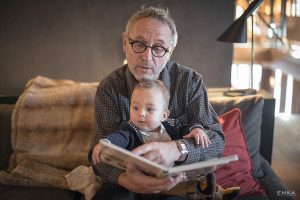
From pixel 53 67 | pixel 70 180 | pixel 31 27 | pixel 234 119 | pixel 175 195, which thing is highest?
pixel 31 27

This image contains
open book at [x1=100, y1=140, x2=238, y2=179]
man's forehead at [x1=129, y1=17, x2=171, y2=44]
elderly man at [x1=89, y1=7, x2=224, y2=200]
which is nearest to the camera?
open book at [x1=100, y1=140, x2=238, y2=179]

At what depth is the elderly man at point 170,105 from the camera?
136 centimetres

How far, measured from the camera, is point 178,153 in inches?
53.9

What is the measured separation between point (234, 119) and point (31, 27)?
159 cm

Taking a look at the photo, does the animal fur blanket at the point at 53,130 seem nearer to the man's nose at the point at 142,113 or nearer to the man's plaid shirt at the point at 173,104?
the man's plaid shirt at the point at 173,104

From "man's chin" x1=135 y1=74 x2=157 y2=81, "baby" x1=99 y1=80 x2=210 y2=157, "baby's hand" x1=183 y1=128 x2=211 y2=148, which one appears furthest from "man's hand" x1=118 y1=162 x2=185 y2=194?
"man's chin" x1=135 y1=74 x2=157 y2=81

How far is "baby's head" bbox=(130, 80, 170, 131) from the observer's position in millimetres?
1370

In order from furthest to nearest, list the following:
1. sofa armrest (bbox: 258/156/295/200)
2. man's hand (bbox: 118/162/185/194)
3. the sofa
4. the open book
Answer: the sofa
sofa armrest (bbox: 258/156/295/200)
man's hand (bbox: 118/162/185/194)
the open book

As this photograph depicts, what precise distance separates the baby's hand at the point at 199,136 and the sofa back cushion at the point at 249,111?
1.89 feet

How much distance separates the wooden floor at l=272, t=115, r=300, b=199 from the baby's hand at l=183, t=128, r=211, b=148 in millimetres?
1170

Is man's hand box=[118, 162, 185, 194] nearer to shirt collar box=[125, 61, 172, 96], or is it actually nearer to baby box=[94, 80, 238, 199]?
baby box=[94, 80, 238, 199]

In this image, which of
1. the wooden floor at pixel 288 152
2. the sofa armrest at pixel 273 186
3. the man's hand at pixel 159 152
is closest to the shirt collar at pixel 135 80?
the man's hand at pixel 159 152

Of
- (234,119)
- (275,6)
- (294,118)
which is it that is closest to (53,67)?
(234,119)

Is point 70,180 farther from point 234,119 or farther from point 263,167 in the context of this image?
point 263,167
